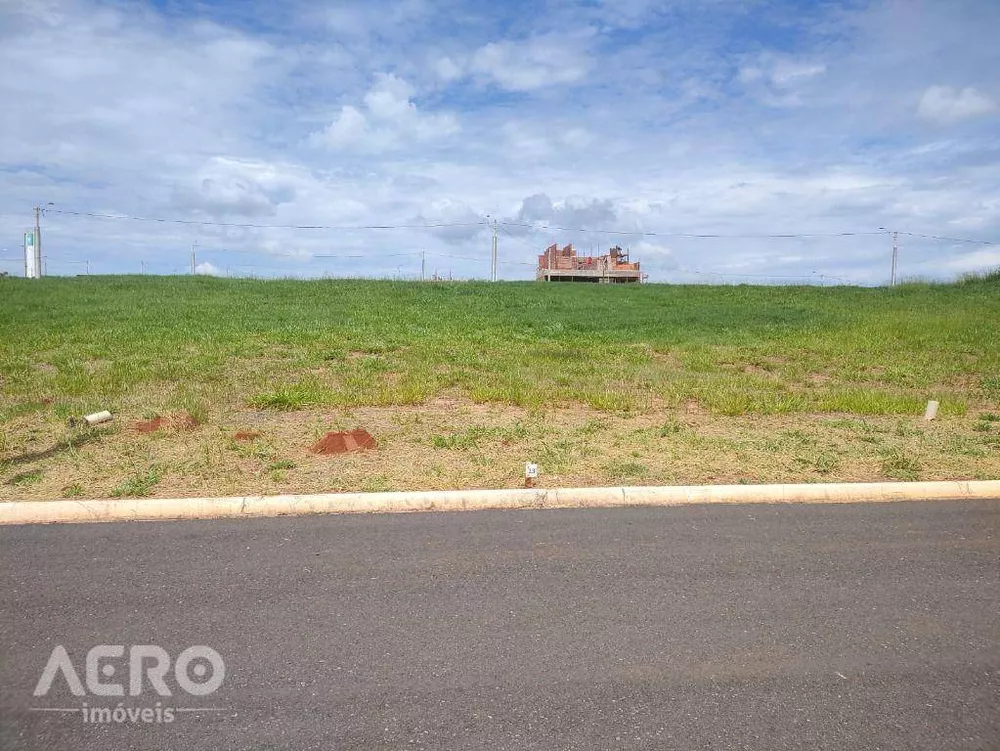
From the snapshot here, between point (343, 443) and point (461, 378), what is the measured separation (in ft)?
16.1

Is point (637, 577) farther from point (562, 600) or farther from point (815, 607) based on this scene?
point (815, 607)

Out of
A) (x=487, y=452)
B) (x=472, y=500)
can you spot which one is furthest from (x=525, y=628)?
(x=487, y=452)

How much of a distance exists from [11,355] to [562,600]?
1472 cm

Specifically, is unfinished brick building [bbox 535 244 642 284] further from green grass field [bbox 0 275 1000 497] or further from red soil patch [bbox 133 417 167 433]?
red soil patch [bbox 133 417 167 433]

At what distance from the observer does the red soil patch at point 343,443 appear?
7916 mm

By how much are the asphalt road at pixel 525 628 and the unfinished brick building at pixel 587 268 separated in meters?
45.0

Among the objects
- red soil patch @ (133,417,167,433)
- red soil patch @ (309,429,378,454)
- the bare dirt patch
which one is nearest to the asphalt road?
the bare dirt patch

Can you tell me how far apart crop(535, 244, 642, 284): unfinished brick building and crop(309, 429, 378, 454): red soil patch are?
4255 centimetres

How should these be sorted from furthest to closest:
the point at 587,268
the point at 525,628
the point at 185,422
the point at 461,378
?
the point at 587,268 < the point at 461,378 < the point at 185,422 < the point at 525,628

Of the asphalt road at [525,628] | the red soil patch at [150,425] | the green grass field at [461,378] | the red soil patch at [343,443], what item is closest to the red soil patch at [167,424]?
the red soil patch at [150,425]

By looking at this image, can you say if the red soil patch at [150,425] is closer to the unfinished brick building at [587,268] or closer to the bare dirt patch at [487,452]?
the bare dirt patch at [487,452]

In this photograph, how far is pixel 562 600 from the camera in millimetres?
4406

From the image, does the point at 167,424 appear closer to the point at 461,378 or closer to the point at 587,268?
the point at 461,378

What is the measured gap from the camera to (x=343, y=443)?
26.2 feet
